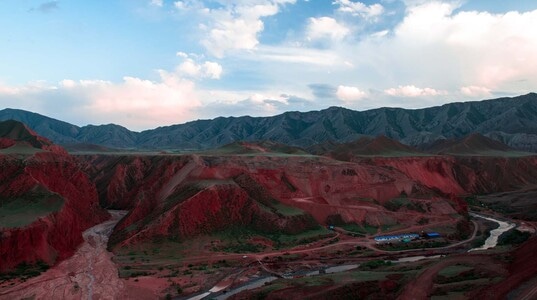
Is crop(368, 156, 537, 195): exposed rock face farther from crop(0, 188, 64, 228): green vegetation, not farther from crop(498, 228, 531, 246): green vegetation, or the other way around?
crop(0, 188, 64, 228): green vegetation

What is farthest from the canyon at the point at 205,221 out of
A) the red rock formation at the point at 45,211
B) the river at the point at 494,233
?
the river at the point at 494,233

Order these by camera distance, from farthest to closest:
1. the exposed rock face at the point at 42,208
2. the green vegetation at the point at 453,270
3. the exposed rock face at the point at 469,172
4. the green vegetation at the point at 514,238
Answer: the exposed rock face at the point at 469,172 < the green vegetation at the point at 514,238 < the exposed rock face at the point at 42,208 < the green vegetation at the point at 453,270

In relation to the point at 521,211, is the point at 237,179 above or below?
above

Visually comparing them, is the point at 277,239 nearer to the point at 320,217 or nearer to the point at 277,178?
the point at 320,217

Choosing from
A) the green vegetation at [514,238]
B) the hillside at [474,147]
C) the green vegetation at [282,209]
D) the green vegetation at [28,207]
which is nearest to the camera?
the green vegetation at [28,207]

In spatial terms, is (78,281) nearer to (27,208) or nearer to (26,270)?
(26,270)

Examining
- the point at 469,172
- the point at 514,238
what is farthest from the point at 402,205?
the point at 469,172

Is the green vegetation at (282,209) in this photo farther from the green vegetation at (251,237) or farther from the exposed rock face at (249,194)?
the green vegetation at (251,237)

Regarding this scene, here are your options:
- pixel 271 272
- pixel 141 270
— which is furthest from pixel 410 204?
pixel 141 270
